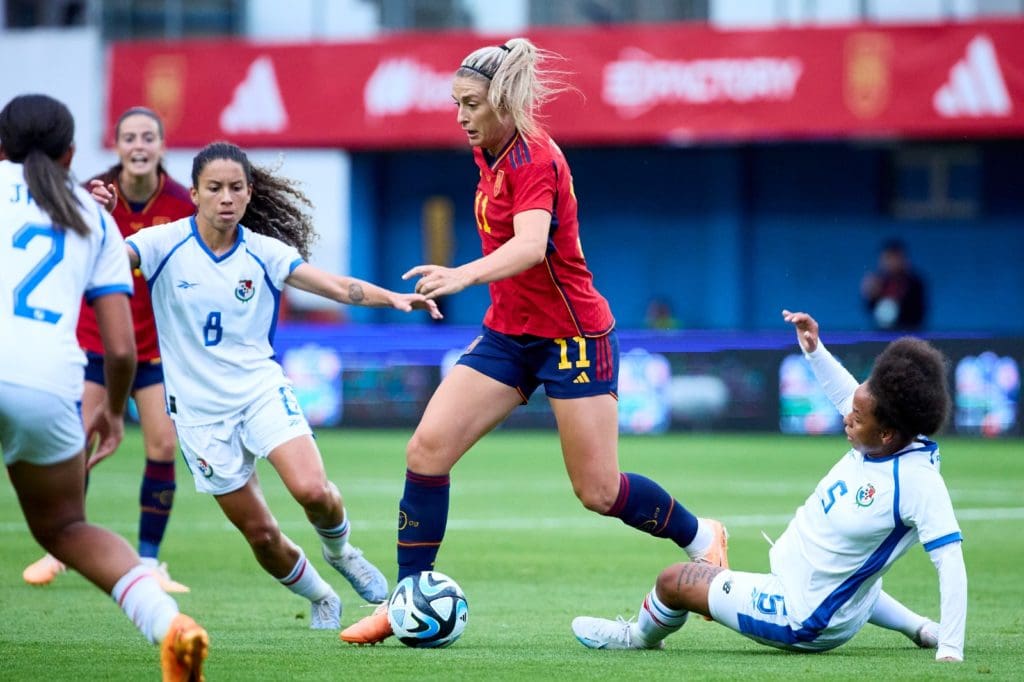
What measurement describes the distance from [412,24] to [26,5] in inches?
389

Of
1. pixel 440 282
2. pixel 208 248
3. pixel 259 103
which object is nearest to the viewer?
pixel 440 282

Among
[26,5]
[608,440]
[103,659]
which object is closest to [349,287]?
[608,440]

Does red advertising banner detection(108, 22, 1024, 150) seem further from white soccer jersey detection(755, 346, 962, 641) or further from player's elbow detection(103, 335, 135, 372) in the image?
player's elbow detection(103, 335, 135, 372)

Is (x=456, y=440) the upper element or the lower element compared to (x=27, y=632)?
upper

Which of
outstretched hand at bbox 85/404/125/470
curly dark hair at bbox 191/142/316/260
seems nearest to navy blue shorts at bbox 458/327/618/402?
curly dark hair at bbox 191/142/316/260

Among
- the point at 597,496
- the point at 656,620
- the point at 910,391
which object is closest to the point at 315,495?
the point at 597,496

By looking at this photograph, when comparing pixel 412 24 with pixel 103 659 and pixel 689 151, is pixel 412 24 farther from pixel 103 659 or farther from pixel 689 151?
pixel 103 659

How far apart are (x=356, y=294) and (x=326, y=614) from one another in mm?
1600

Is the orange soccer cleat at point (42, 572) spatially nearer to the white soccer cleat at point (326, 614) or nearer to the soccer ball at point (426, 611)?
the white soccer cleat at point (326, 614)

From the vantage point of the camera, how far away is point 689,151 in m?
26.5

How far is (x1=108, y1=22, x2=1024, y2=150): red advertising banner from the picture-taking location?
22.8 meters

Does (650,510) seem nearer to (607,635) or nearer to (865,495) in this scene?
(607,635)

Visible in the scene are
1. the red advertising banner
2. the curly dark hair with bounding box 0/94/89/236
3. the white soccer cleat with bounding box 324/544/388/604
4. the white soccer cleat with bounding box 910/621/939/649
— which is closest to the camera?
the curly dark hair with bounding box 0/94/89/236

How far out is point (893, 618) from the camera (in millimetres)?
6508
